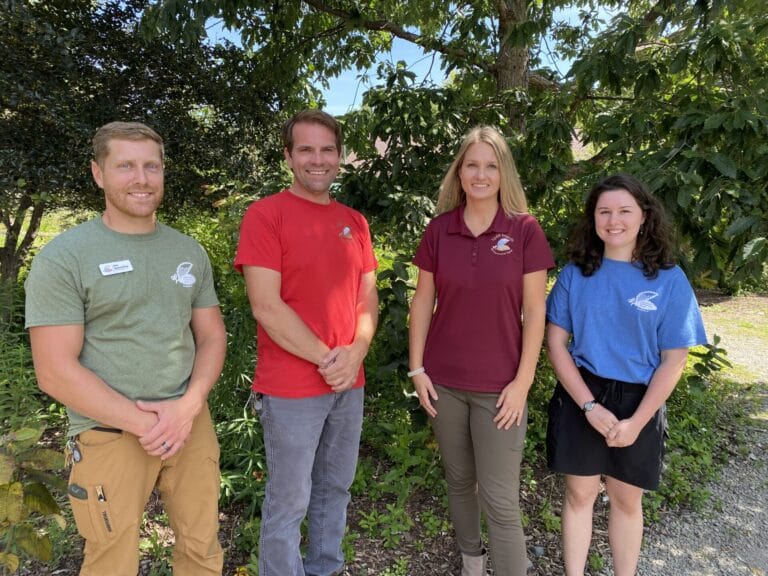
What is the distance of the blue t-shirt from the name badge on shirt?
1787mm

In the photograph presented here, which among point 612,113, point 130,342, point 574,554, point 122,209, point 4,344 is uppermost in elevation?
point 612,113

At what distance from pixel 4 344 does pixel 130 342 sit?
2.50 meters

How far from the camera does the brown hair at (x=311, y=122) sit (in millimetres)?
2078

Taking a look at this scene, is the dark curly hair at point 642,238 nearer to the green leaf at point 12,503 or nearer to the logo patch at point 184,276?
the logo patch at point 184,276

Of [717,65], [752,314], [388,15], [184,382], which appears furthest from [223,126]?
[752,314]

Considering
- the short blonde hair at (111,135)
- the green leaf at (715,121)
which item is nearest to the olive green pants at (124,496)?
the short blonde hair at (111,135)

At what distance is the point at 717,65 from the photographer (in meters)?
2.59

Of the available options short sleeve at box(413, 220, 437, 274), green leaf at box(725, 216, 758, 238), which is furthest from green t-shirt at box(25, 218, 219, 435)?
green leaf at box(725, 216, 758, 238)

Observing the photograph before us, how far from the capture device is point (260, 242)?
193 cm

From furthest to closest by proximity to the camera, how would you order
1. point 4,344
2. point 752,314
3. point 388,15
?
point 752,314 < point 388,15 < point 4,344

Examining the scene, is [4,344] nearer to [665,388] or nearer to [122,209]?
[122,209]

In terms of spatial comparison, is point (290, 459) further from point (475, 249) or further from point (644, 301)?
point (644, 301)

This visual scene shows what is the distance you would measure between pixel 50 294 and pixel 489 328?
1571mm

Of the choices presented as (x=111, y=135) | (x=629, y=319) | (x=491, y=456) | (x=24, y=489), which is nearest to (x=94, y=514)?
(x=24, y=489)
